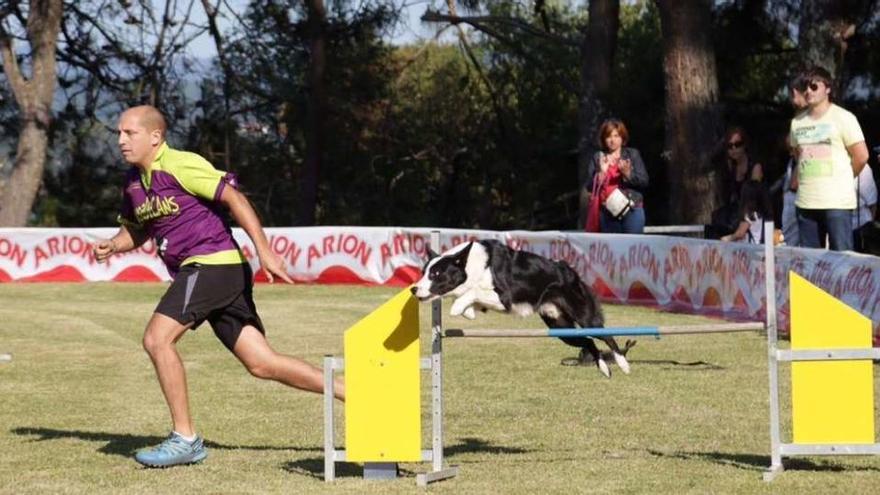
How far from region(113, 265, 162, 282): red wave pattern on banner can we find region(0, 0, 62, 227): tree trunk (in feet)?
33.5

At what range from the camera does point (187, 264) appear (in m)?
7.96

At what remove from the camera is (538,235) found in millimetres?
20672

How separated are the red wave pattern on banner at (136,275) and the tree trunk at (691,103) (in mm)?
7374

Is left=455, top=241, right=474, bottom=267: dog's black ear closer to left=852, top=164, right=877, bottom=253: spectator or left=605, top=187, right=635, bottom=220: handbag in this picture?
left=605, top=187, right=635, bottom=220: handbag

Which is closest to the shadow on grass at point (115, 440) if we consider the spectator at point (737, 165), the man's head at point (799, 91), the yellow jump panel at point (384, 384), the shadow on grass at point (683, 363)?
the yellow jump panel at point (384, 384)

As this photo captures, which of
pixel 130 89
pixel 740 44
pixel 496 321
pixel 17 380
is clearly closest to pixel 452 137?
pixel 130 89

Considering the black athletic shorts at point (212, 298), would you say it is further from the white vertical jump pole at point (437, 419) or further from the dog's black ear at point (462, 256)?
the dog's black ear at point (462, 256)

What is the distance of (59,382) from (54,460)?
3653 mm

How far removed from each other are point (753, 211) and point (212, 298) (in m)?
7.97

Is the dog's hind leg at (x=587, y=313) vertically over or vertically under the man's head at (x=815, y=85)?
under

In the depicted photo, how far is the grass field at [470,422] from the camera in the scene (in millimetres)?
7406

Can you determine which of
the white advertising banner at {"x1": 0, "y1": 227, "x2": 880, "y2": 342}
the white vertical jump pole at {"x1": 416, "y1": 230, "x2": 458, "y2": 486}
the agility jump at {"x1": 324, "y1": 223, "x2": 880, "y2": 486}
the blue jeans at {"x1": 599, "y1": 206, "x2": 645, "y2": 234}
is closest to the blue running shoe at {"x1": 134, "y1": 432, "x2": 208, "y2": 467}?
the agility jump at {"x1": 324, "y1": 223, "x2": 880, "y2": 486}

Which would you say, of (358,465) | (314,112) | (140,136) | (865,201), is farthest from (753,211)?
(314,112)

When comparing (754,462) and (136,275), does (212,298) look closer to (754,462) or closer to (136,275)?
(754,462)
